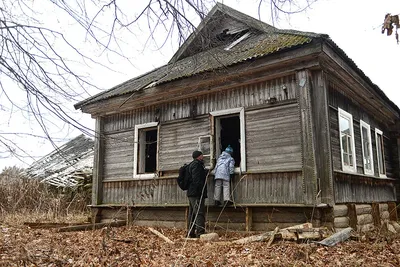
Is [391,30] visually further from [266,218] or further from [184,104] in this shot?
[184,104]

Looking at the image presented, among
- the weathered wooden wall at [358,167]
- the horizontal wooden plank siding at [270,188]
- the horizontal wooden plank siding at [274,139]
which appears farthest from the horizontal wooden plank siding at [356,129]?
the horizontal wooden plank siding at [270,188]

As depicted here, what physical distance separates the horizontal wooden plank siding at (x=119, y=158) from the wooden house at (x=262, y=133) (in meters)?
0.04

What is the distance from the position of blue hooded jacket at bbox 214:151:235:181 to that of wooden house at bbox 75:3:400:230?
1.02 ft

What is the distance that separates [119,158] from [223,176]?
4467mm

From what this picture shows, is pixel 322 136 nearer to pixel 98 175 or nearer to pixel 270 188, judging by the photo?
pixel 270 188

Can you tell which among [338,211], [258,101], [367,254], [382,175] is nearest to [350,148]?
[338,211]

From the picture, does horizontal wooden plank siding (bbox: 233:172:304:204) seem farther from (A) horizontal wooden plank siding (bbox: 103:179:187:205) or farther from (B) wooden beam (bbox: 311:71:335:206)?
(A) horizontal wooden plank siding (bbox: 103:179:187:205)

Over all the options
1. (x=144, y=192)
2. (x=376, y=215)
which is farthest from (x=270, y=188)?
(x=376, y=215)

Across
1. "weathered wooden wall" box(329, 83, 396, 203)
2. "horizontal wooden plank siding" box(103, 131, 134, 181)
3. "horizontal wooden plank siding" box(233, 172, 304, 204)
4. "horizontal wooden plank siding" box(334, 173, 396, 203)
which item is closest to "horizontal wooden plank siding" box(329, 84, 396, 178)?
"weathered wooden wall" box(329, 83, 396, 203)

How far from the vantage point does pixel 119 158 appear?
11812mm

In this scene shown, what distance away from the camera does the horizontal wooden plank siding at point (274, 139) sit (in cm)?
834

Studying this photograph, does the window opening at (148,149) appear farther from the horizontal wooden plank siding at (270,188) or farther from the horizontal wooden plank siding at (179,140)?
the horizontal wooden plank siding at (270,188)

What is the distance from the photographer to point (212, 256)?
577cm

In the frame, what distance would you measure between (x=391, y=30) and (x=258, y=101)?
15.7 ft
